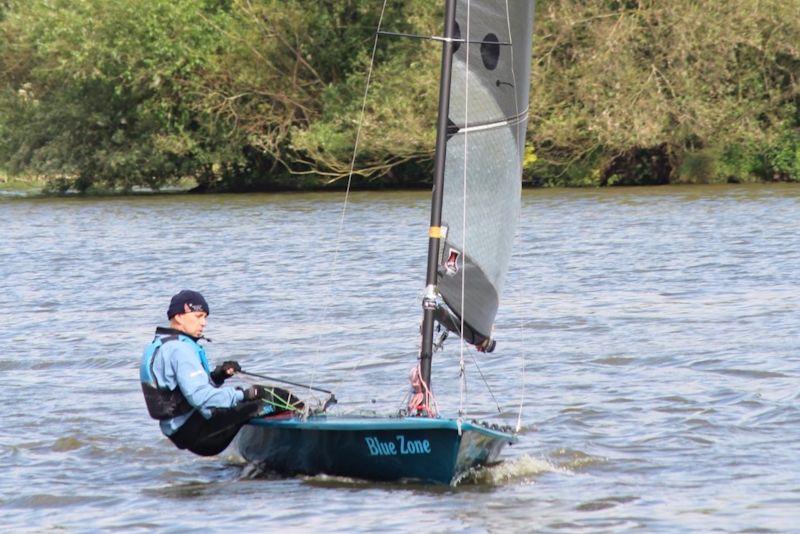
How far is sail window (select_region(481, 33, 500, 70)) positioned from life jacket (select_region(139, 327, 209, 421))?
7.82 feet

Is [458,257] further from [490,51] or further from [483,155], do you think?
[490,51]

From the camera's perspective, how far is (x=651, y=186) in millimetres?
34406

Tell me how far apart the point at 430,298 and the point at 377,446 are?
3.22 ft

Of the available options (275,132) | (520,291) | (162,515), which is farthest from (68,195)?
(162,515)

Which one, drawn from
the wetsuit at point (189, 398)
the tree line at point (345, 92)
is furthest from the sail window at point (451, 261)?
the tree line at point (345, 92)

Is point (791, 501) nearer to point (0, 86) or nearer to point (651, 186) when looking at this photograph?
point (651, 186)

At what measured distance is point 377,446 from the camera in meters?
8.09

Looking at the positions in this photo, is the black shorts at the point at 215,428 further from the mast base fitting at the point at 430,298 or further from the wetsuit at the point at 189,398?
the mast base fitting at the point at 430,298

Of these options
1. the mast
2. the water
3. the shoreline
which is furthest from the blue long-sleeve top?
the shoreline

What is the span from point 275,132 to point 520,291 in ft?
67.2

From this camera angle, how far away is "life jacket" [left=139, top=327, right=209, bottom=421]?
27.8ft

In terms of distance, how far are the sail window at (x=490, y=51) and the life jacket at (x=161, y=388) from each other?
2.38 meters

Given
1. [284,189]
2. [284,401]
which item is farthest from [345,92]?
[284,401]

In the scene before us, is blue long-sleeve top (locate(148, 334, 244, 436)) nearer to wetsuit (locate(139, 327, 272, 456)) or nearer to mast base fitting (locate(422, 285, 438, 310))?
wetsuit (locate(139, 327, 272, 456))
